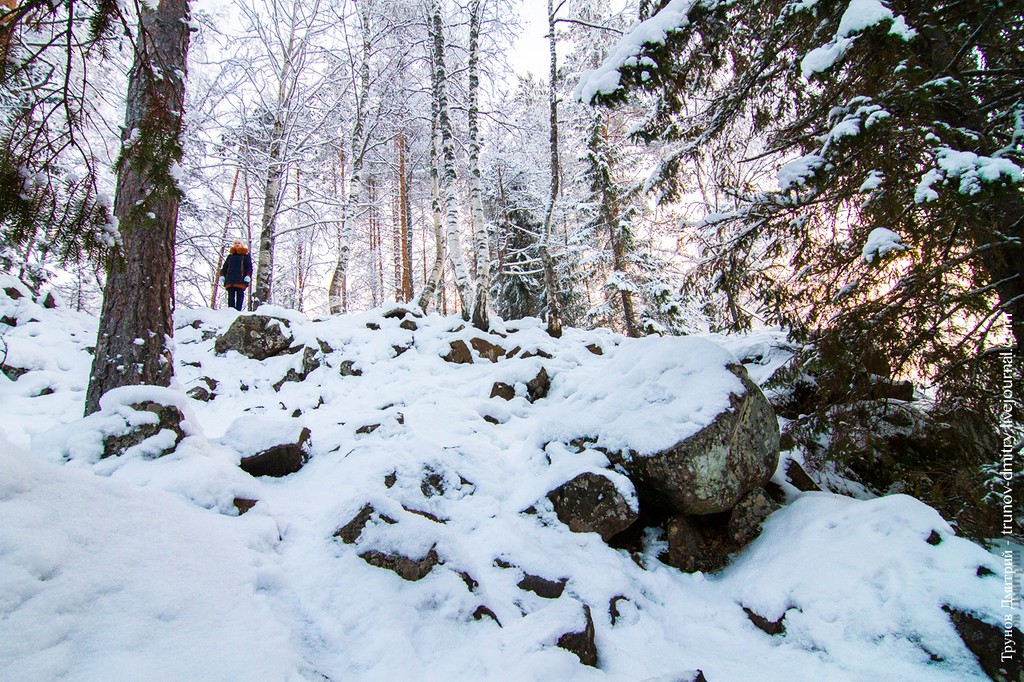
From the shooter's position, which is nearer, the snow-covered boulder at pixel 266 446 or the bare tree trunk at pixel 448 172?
the snow-covered boulder at pixel 266 446

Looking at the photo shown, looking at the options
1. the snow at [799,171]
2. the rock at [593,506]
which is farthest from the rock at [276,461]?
the snow at [799,171]

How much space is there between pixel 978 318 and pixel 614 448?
3.29m

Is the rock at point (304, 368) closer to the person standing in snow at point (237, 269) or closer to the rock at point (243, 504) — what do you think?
the rock at point (243, 504)

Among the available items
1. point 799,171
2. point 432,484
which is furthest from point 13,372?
point 799,171

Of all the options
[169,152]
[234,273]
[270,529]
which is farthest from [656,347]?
[234,273]

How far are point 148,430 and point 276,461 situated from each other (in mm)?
1140

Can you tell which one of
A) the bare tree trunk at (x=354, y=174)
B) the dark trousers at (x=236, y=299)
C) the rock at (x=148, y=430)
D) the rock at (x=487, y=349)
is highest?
the bare tree trunk at (x=354, y=174)

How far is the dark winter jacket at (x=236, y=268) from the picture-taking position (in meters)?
10.5

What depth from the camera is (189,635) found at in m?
2.13

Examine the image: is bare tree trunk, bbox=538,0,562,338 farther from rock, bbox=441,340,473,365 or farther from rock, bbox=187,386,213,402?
rock, bbox=187,386,213,402

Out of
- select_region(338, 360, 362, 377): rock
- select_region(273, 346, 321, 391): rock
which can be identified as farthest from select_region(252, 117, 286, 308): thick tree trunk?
select_region(338, 360, 362, 377): rock

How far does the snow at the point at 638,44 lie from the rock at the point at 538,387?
13.9 feet

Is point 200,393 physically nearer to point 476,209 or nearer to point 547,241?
point 476,209

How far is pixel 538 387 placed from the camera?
7020mm
